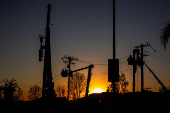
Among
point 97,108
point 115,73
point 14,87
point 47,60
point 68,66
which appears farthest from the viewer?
point 68,66

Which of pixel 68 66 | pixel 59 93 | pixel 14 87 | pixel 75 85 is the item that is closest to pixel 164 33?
pixel 14 87

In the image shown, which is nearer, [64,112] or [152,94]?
[64,112]

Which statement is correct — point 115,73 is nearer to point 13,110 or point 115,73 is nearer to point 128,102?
point 128,102

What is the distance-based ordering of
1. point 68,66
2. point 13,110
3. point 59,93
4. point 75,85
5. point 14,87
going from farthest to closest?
1. point 59,93
2. point 75,85
3. point 68,66
4. point 14,87
5. point 13,110

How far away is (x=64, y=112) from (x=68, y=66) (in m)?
31.9

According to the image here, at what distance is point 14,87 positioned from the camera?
31.4 meters

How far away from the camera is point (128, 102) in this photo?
20.8 m

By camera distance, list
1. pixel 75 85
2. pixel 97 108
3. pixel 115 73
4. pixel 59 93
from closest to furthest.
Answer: pixel 115 73 → pixel 97 108 → pixel 75 85 → pixel 59 93

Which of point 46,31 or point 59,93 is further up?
point 46,31

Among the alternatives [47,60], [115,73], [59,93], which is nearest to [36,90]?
[59,93]

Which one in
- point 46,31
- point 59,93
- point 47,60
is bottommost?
point 59,93

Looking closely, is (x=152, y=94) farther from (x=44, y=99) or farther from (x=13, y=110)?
(x=13, y=110)

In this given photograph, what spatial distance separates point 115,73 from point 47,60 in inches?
626

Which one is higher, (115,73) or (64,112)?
(115,73)
